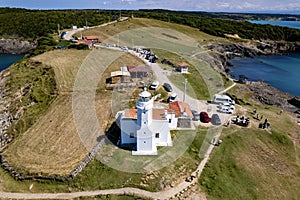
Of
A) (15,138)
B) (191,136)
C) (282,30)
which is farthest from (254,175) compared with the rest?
(282,30)

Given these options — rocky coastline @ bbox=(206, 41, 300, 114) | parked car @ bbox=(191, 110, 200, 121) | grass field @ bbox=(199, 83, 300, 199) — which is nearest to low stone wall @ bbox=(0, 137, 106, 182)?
grass field @ bbox=(199, 83, 300, 199)

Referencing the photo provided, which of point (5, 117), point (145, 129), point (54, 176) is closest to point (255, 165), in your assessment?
point (145, 129)

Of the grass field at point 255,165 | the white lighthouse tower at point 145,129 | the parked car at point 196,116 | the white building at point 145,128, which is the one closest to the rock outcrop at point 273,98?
the grass field at point 255,165

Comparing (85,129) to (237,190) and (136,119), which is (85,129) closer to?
(136,119)

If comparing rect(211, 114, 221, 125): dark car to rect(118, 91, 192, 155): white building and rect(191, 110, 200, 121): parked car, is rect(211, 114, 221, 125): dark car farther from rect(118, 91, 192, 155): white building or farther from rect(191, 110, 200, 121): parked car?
rect(118, 91, 192, 155): white building

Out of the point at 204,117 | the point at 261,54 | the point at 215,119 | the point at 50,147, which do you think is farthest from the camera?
the point at 261,54

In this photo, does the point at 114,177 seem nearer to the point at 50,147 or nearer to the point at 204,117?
the point at 50,147
